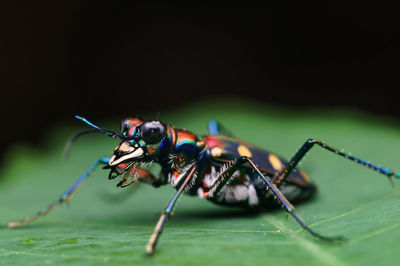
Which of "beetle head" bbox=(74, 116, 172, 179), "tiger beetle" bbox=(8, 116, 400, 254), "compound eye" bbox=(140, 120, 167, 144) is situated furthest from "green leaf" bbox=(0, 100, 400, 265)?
"compound eye" bbox=(140, 120, 167, 144)

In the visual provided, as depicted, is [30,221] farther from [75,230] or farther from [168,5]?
[168,5]

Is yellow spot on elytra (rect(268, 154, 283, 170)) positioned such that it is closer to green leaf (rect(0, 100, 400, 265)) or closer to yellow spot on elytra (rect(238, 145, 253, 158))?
yellow spot on elytra (rect(238, 145, 253, 158))

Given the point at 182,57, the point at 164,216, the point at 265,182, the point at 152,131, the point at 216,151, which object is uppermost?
the point at 182,57

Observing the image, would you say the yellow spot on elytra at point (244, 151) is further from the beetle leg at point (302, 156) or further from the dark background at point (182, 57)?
the dark background at point (182, 57)

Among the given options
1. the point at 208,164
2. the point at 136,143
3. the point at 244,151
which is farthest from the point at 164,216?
the point at 244,151

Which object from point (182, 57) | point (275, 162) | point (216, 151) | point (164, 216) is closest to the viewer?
point (164, 216)

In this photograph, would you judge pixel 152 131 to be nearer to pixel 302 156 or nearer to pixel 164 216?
pixel 164 216

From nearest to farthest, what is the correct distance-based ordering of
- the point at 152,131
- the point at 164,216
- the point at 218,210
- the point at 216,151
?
1. the point at 164,216
2. the point at 152,131
3. the point at 216,151
4. the point at 218,210
